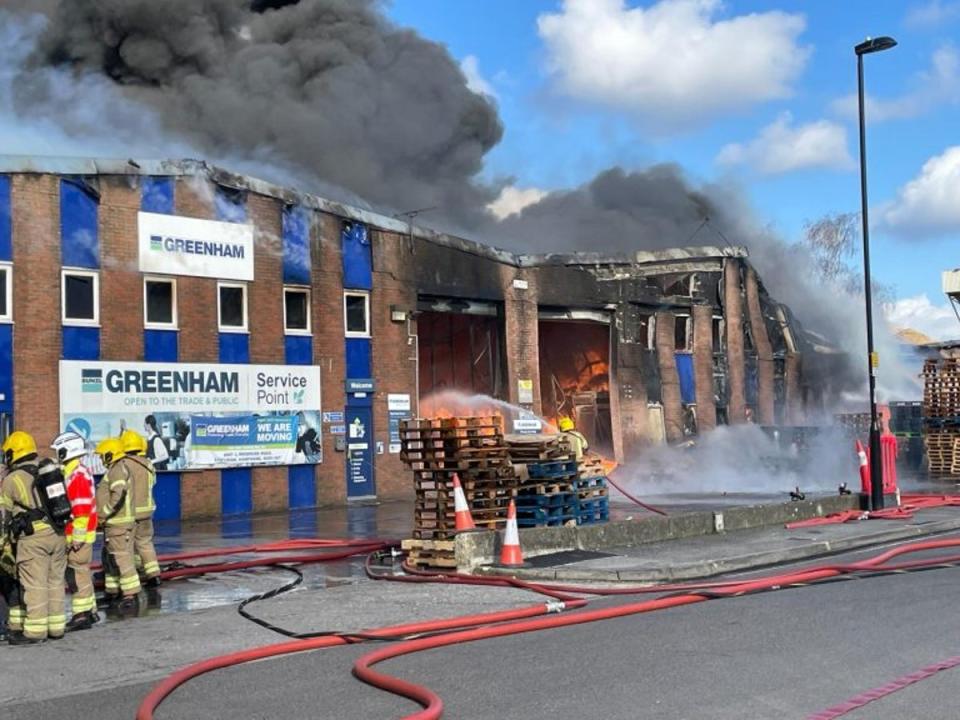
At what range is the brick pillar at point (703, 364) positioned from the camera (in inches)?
1318

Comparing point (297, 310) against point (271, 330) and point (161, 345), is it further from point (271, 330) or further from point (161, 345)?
point (161, 345)

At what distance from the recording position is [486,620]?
8469 mm

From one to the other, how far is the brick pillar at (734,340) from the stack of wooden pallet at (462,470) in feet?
75.7

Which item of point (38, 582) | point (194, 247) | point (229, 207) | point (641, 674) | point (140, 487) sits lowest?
point (641, 674)

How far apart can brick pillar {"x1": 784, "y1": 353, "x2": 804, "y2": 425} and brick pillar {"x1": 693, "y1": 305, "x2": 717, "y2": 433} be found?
5.92m

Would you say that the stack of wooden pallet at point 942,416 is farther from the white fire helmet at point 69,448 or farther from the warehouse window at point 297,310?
the white fire helmet at point 69,448

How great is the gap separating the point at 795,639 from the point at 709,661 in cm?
95

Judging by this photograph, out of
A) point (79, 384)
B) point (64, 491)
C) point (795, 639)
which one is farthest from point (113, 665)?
point (79, 384)

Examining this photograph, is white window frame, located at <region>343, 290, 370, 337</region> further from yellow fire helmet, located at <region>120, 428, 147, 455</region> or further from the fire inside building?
yellow fire helmet, located at <region>120, 428, 147, 455</region>

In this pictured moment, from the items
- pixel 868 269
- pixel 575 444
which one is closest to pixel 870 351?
pixel 868 269

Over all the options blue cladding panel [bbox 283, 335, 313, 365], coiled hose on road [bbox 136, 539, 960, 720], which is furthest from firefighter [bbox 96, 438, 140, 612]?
blue cladding panel [bbox 283, 335, 313, 365]

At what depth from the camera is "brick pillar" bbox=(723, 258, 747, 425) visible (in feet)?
114

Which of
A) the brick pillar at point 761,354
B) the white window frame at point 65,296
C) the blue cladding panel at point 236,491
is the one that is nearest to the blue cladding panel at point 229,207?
the white window frame at point 65,296

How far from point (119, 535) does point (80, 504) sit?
4.14 ft
